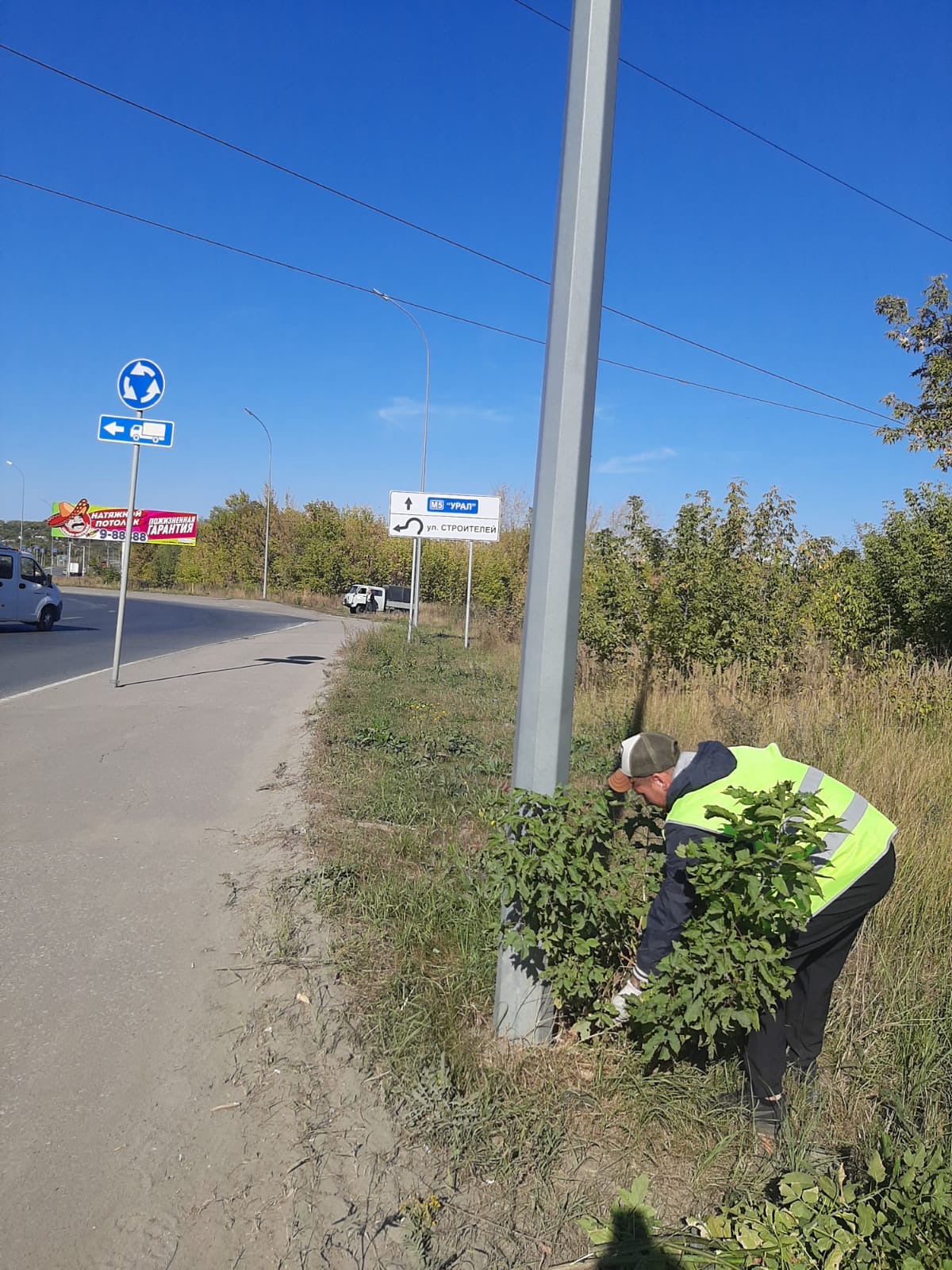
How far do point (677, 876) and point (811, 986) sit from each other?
750mm

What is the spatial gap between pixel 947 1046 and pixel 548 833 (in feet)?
6.19

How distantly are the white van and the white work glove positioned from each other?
20.3 metres

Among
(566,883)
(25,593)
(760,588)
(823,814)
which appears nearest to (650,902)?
(566,883)

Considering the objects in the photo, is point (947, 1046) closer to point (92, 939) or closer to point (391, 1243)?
point (391, 1243)

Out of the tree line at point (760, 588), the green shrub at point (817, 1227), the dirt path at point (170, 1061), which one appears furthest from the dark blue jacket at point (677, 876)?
the tree line at point (760, 588)

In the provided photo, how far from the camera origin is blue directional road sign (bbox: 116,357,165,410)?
34.9 feet

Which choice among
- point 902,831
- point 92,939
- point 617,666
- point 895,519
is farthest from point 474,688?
point 92,939

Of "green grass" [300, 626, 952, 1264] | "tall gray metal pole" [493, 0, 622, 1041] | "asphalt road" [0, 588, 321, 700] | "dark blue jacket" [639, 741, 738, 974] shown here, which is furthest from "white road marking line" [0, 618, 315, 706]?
"dark blue jacket" [639, 741, 738, 974]

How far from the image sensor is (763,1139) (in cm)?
306

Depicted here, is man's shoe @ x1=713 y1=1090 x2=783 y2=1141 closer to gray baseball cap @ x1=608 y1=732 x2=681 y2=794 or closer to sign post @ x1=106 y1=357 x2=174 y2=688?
gray baseball cap @ x1=608 y1=732 x2=681 y2=794

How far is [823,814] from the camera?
3.12m

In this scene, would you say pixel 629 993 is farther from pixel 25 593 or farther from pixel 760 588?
pixel 25 593

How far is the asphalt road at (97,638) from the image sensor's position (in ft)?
44.4

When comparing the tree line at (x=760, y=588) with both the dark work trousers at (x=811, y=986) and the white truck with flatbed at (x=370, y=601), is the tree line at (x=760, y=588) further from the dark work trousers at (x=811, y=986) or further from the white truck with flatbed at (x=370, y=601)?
the white truck with flatbed at (x=370, y=601)
